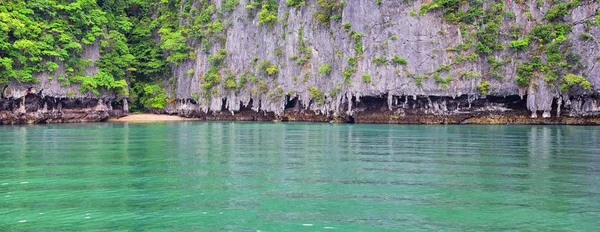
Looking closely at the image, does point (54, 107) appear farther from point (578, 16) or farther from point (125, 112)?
point (578, 16)

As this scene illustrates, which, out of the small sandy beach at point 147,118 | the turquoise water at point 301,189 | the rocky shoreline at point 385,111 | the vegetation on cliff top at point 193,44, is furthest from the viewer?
the small sandy beach at point 147,118

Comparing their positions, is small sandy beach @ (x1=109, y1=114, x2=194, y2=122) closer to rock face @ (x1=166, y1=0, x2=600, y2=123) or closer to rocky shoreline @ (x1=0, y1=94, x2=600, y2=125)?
rocky shoreline @ (x1=0, y1=94, x2=600, y2=125)

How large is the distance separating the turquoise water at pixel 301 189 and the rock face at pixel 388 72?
2048 cm

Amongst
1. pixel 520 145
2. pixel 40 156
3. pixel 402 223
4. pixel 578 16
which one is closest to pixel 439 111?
pixel 578 16

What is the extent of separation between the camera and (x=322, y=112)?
45.8 m

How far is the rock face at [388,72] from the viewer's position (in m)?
38.4

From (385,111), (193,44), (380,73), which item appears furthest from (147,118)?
(380,73)

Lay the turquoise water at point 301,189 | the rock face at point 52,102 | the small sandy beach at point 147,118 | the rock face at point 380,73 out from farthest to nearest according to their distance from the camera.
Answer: the small sandy beach at point 147,118
the rock face at point 52,102
the rock face at point 380,73
the turquoise water at point 301,189

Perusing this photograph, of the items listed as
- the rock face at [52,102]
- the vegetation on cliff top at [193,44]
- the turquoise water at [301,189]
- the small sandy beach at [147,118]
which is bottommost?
the turquoise water at [301,189]

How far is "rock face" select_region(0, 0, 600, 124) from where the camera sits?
3834 cm

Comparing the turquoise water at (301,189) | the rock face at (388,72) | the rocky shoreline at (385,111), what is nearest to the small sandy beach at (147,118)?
the rocky shoreline at (385,111)

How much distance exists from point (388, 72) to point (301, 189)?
32.2 metres

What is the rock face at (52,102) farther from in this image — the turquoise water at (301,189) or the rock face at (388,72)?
the turquoise water at (301,189)

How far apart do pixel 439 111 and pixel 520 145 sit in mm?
20846
